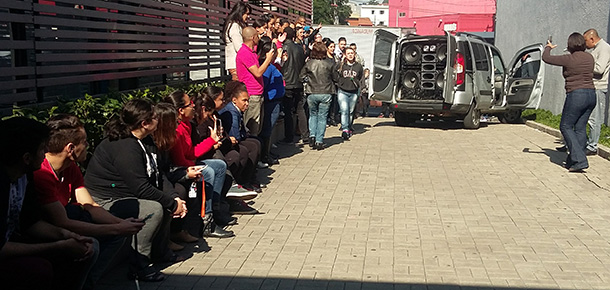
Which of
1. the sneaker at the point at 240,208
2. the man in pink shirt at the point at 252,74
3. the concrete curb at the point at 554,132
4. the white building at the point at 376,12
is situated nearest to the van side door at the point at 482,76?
the concrete curb at the point at 554,132

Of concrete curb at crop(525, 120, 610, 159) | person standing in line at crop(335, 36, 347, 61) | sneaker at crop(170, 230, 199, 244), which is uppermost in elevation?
person standing in line at crop(335, 36, 347, 61)

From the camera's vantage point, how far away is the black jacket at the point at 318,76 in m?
12.9

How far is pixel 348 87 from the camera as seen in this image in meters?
14.7

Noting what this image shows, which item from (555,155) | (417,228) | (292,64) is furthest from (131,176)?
(555,155)

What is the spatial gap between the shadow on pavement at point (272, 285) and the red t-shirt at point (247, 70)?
499 cm

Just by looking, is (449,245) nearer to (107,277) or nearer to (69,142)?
(107,277)

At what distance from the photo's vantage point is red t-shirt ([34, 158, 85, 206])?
4418mm

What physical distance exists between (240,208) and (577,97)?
5.70m

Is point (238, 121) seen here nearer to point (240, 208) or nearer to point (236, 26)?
point (240, 208)

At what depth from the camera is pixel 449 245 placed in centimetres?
665

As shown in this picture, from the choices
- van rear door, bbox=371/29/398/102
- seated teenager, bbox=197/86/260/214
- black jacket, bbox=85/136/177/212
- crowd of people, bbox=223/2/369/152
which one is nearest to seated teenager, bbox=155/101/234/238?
seated teenager, bbox=197/86/260/214

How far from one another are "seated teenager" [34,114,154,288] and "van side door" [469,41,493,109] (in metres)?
13.2

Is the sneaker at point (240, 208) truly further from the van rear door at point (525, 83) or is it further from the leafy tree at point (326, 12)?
the leafy tree at point (326, 12)

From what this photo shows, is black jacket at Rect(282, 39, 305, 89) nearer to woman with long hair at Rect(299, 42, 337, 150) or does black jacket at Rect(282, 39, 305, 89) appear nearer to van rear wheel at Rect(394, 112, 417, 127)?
woman with long hair at Rect(299, 42, 337, 150)
